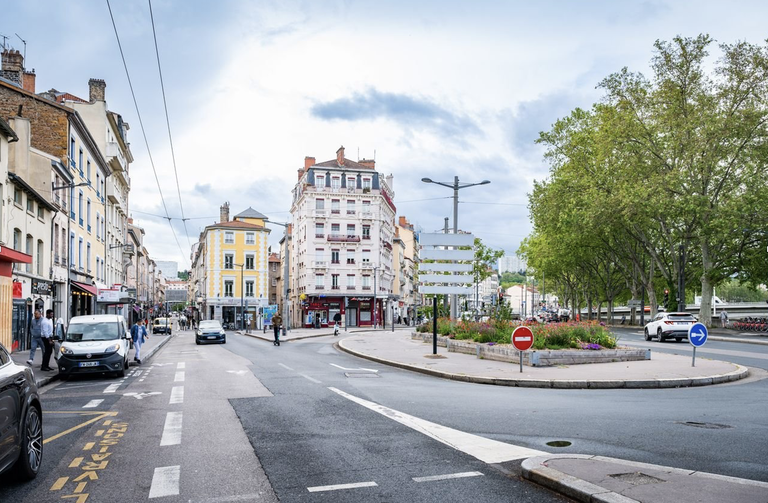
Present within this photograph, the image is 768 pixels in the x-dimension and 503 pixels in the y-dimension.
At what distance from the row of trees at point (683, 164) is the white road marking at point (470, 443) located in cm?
3399

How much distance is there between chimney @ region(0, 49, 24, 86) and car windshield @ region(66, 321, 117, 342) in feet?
89.2

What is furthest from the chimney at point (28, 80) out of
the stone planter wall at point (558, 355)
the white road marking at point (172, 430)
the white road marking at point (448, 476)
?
the white road marking at point (448, 476)

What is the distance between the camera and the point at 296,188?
8500cm

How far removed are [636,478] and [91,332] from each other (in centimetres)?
1593

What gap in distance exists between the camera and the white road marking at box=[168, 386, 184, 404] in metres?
11.6

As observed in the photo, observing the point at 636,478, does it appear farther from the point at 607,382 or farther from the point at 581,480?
the point at 607,382

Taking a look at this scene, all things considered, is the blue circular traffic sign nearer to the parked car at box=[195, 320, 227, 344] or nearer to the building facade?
the parked car at box=[195, 320, 227, 344]

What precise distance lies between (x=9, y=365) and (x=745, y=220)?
42056mm

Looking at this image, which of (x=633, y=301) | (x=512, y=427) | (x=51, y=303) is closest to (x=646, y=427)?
(x=512, y=427)

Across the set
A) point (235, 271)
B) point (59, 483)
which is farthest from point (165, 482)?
point (235, 271)

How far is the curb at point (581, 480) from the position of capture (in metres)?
5.14

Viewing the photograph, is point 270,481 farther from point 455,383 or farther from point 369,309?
point 369,309

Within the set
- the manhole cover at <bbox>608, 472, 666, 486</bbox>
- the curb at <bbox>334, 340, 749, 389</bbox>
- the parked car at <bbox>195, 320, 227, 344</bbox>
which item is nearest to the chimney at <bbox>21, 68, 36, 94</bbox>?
the parked car at <bbox>195, 320, 227, 344</bbox>

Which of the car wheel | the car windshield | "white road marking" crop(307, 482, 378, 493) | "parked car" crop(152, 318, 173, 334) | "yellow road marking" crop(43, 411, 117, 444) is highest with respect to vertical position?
the car windshield
